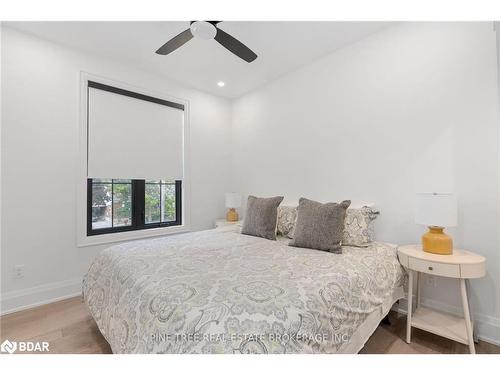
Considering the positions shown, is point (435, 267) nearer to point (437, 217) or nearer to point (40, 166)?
point (437, 217)

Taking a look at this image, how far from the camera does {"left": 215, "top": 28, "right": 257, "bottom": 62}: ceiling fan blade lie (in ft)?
6.35

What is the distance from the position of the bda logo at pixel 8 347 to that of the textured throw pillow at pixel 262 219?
78.7 inches

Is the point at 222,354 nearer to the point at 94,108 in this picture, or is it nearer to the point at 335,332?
the point at 335,332

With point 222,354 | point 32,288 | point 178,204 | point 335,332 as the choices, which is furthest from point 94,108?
point 335,332

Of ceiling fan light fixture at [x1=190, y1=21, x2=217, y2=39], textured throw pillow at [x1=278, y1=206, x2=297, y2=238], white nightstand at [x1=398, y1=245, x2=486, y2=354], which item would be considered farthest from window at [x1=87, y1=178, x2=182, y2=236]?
white nightstand at [x1=398, y1=245, x2=486, y2=354]

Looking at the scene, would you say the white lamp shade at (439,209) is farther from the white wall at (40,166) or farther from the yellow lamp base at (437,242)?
the white wall at (40,166)

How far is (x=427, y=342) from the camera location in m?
1.77

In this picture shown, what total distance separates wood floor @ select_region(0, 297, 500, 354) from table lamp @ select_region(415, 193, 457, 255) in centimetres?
67

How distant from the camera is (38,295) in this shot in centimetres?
238

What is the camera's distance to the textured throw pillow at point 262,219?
2.47 m

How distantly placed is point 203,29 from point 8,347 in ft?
9.20

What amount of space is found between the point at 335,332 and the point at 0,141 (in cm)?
314
